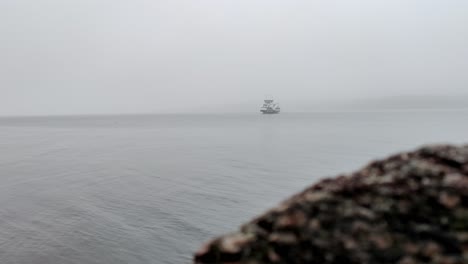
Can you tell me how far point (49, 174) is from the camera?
44469 millimetres

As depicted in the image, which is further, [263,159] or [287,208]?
[263,159]

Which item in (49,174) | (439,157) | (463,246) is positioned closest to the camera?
(463,246)

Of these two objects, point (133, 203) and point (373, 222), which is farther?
point (133, 203)

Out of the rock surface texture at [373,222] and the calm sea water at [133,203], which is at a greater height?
the rock surface texture at [373,222]

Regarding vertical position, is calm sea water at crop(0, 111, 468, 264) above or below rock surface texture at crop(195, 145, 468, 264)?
below

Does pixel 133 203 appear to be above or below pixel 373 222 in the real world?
below

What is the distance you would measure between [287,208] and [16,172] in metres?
53.2

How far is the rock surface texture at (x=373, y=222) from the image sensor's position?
3.83 meters

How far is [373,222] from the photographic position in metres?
4.05

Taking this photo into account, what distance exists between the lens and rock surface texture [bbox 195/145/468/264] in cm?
383

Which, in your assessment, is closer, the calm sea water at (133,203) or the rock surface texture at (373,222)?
the rock surface texture at (373,222)

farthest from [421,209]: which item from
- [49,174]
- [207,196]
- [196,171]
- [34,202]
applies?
[49,174]

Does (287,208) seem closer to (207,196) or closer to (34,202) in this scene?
(207,196)

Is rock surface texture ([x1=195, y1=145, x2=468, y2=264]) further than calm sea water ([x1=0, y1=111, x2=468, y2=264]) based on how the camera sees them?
No
